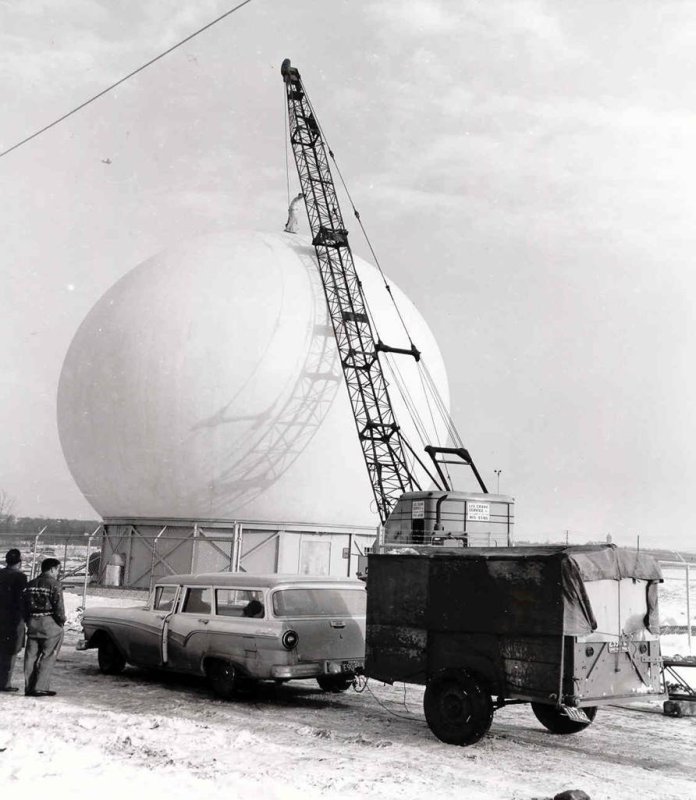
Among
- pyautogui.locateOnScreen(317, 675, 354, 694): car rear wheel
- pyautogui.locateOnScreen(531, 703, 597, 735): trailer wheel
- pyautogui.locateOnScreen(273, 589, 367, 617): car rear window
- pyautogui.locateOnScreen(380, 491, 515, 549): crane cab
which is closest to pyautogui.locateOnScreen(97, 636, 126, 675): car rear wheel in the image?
pyautogui.locateOnScreen(317, 675, 354, 694): car rear wheel

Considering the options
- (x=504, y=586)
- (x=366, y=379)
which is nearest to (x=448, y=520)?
(x=366, y=379)

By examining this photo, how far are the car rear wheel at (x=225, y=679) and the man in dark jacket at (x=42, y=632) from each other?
6.24ft

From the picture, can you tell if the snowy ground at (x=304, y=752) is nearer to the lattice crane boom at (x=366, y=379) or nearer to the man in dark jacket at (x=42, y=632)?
the man in dark jacket at (x=42, y=632)

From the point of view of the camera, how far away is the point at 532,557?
812 centimetres

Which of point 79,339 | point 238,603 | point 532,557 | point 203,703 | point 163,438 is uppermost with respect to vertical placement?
point 79,339

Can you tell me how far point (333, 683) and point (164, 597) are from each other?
2.67 m

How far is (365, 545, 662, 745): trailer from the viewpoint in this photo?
7.90m

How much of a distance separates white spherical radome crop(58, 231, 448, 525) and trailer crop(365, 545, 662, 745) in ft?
45.0

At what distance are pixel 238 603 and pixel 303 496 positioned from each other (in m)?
12.4

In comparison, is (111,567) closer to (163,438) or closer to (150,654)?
(163,438)

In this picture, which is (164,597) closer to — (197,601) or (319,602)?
(197,601)

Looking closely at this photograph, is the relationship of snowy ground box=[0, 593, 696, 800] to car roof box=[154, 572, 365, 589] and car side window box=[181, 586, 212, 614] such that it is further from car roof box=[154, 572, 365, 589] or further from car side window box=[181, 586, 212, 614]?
car roof box=[154, 572, 365, 589]

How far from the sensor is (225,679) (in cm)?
1031

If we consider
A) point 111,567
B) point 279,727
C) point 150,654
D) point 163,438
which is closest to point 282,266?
point 163,438
